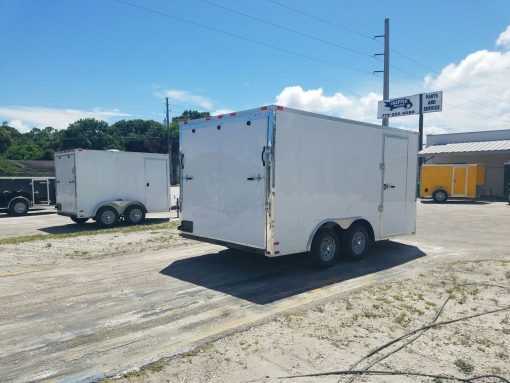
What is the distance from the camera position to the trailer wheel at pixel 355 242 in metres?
8.45

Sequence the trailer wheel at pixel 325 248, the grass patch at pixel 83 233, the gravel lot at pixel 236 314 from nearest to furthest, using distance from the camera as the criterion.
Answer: the gravel lot at pixel 236 314
the trailer wheel at pixel 325 248
the grass patch at pixel 83 233

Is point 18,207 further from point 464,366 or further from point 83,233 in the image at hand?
point 464,366

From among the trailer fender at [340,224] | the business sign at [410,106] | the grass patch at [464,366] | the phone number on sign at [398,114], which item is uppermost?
the business sign at [410,106]

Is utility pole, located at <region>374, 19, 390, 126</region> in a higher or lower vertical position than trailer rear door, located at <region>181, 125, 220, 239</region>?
higher

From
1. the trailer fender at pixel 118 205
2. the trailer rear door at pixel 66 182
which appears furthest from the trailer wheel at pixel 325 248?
the trailer rear door at pixel 66 182

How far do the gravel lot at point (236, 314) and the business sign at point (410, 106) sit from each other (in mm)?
32257

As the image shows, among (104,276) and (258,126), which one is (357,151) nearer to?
(258,126)

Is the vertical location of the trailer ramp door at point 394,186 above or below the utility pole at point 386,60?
below

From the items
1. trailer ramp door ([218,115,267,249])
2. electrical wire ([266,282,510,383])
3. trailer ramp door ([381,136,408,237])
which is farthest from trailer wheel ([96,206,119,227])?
electrical wire ([266,282,510,383])

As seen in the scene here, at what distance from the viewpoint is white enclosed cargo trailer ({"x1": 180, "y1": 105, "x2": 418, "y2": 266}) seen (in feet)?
22.9

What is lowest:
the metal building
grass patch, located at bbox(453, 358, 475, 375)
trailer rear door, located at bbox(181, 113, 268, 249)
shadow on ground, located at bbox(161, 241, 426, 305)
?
shadow on ground, located at bbox(161, 241, 426, 305)

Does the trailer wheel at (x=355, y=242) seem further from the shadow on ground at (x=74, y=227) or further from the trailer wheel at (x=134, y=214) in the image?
the trailer wheel at (x=134, y=214)

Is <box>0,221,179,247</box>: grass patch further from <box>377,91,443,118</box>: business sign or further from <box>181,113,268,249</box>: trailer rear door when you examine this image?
<box>377,91,443,118</box>: business sign

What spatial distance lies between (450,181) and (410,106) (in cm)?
1453
